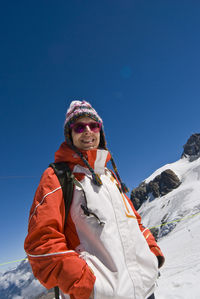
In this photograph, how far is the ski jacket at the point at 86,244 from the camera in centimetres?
136

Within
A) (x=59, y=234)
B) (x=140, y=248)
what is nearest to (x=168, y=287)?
(x=140, y=248)

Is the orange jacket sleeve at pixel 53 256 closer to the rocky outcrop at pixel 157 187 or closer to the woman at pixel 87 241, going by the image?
the woman at pixel 87 241

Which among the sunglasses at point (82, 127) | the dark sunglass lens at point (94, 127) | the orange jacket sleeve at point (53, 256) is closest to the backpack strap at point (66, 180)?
the orange jacket sleeve at point (53, 256)

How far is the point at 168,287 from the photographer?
5.54m

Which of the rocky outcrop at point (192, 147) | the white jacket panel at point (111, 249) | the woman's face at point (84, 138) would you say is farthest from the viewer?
the rocky outcrop at point (192, 147)

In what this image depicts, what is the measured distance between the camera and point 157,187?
239 feet

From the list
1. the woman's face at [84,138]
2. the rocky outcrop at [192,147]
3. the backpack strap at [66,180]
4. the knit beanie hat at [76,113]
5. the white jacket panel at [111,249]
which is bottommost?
the white jacket panel at [111,249]

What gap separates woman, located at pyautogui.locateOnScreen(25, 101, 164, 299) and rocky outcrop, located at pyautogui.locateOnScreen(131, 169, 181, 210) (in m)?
70.0

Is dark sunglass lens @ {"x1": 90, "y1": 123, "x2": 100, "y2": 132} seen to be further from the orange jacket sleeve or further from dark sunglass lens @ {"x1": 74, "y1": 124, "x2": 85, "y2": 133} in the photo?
the orange jacket sleeve

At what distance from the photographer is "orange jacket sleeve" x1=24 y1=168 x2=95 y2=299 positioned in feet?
4.37

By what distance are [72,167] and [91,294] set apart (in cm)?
113

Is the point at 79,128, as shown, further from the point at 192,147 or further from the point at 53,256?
the point at 192,147

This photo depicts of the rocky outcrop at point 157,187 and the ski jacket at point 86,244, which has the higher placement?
the rocky outcrop at point 157,187

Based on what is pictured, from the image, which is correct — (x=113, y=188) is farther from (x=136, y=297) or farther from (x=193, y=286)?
(x=193, y=286)
